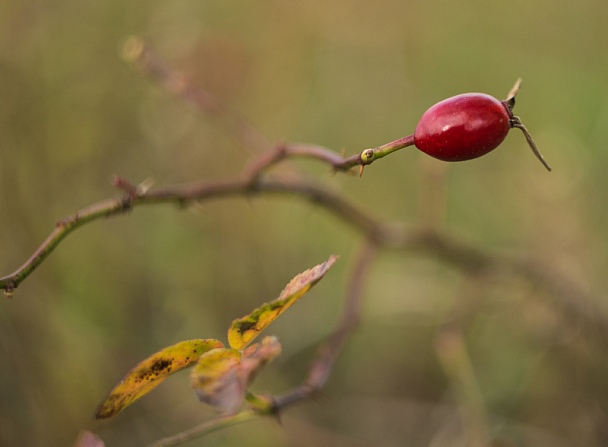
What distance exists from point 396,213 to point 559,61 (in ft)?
4.06

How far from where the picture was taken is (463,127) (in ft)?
2.11

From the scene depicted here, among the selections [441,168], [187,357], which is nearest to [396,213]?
[441,168]

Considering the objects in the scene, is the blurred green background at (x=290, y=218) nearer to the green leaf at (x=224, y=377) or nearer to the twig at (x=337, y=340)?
the twig at (x=337, y=340)

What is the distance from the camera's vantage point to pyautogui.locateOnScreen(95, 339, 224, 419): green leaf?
704mm

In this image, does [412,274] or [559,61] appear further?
[559,61]

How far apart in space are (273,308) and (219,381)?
0.41 ft

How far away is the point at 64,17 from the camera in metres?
2.34

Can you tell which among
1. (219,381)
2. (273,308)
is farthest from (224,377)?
(273,308)

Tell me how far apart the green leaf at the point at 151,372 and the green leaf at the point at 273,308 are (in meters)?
0.03

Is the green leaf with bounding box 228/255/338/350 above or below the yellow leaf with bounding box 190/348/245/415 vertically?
above

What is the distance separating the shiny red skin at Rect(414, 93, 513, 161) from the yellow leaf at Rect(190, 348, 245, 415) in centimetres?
34

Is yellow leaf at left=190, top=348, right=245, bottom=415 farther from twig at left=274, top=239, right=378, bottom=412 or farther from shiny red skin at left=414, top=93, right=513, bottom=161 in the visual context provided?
shiny red skin at left=414, top=93, right=513, bottom=161

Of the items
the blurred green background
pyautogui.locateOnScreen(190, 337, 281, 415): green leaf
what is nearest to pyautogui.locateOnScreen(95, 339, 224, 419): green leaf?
pyautogui.locateOnScreen(190, 337, 281, 415): green leaf

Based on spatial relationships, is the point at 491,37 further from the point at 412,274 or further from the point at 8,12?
the point at 8,12
